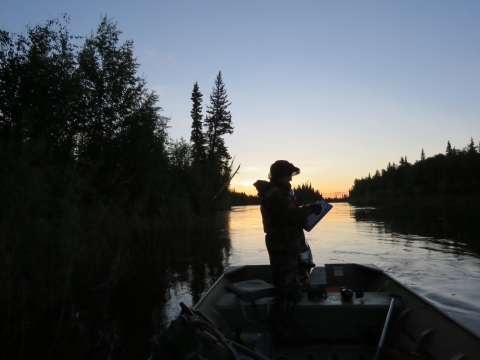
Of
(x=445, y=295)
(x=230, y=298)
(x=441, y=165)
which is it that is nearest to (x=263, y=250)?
(x=445, y=295)

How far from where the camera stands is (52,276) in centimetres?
717

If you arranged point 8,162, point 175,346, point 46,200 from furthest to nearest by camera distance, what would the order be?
point 46,200
point 8,162
point 175,346

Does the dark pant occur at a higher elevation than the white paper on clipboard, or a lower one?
lower

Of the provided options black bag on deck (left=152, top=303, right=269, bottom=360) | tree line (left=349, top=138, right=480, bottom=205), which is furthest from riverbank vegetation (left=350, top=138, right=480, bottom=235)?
black bag on deck (left=152, top=303, right=269, bottom=360)

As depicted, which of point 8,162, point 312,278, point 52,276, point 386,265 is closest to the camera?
point 312,278

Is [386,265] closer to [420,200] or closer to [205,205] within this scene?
[205,205]

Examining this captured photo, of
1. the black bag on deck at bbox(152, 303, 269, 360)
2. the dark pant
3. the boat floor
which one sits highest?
the dark pant

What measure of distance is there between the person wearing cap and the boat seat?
0.21m

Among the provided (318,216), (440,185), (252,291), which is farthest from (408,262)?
(440,185)

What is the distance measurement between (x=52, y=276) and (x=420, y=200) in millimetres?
86690

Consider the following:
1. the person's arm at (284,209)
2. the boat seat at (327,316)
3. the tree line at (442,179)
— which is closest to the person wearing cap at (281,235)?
the person's arm at (284,209)

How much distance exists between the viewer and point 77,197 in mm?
8141

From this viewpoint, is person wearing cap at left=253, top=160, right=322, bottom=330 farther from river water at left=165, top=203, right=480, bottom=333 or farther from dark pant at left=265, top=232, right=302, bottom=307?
river water at left=165, top=203, right=480, bottom=333

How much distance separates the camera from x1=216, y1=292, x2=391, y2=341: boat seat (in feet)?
14.8
